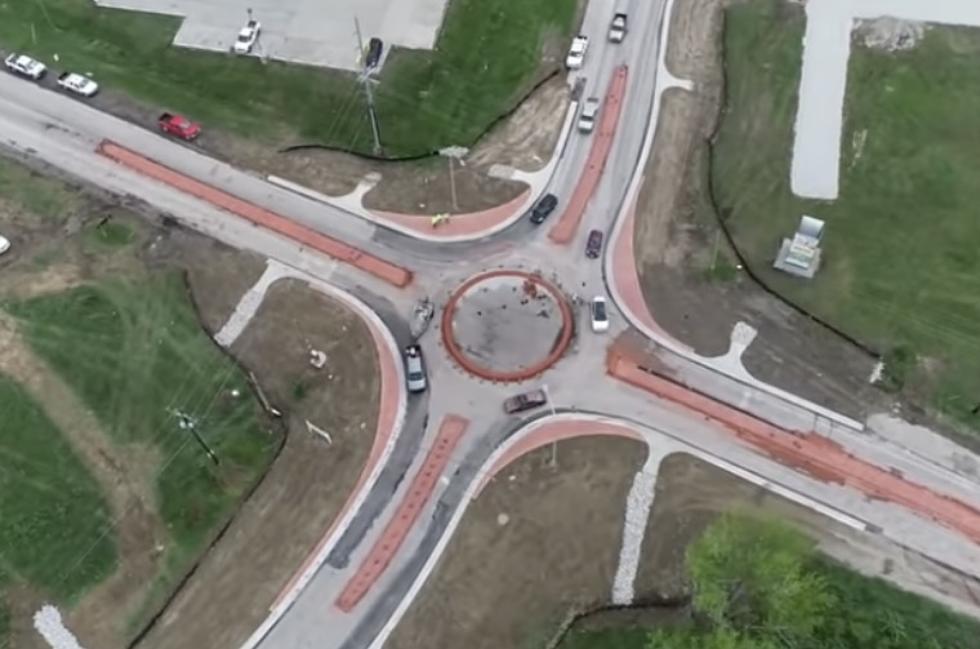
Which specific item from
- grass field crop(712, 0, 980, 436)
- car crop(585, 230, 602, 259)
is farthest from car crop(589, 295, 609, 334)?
grass field crop(712, 0, 980, 436)

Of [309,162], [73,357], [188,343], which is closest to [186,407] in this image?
[188,343]

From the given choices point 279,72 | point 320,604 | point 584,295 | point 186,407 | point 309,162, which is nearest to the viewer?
point 320,604

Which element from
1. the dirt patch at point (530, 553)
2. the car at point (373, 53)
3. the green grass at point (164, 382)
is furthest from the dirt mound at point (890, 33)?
the green grass at point (164, 382)

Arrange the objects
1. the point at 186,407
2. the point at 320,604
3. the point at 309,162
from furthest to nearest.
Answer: the point at 309,162
the point at 186,407
the point at 320,604

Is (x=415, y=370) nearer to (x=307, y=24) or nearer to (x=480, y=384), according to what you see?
(x=480, y=384)

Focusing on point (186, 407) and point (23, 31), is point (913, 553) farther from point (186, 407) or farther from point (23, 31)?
point (23, 31)

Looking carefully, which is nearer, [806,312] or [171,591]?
[171,591]

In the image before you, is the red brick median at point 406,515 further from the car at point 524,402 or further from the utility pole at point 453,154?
the utility pole at point 453,154

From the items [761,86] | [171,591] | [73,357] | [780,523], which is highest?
[761,86]
